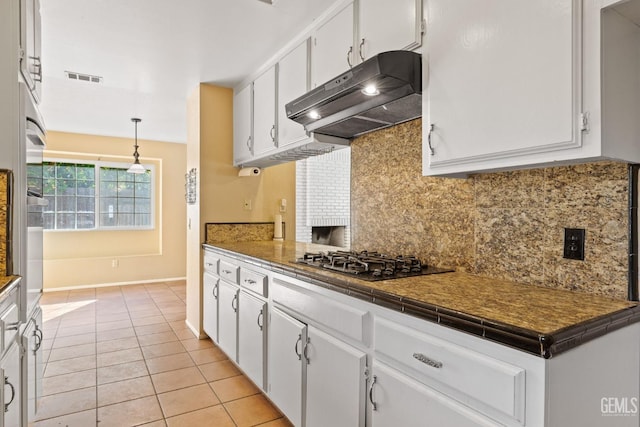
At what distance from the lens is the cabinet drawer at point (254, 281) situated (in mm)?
2244

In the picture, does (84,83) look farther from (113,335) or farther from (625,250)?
(625,250)

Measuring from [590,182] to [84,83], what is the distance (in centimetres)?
408

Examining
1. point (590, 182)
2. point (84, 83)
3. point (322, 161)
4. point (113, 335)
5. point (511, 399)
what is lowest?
point (113, 335)

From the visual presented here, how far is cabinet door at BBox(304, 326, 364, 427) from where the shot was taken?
1.46m

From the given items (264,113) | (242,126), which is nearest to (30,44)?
(264,113)

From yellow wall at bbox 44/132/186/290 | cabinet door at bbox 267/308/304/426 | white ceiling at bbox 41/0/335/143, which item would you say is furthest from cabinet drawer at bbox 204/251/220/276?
yellow wall at bbox 44/132/186/290

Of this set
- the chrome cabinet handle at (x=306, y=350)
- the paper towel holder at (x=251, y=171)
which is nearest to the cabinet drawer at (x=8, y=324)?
the chrome cabinet handle at (x=306, y=350)

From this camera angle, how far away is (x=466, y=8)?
1.41 m

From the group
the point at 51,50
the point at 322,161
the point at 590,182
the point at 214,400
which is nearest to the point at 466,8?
the point at 590,182

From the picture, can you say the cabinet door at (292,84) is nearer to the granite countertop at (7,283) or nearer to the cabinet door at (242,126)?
the cabinet door at (242,126)

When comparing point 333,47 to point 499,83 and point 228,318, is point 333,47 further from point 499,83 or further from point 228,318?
point 228,318

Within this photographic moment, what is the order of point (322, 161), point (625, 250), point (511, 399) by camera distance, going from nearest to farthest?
point (511, 399) < point (625, 250) < point (322, 161)

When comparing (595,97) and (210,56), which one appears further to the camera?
(210,56)

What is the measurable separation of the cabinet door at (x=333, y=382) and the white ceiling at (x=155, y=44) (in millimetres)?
1936
